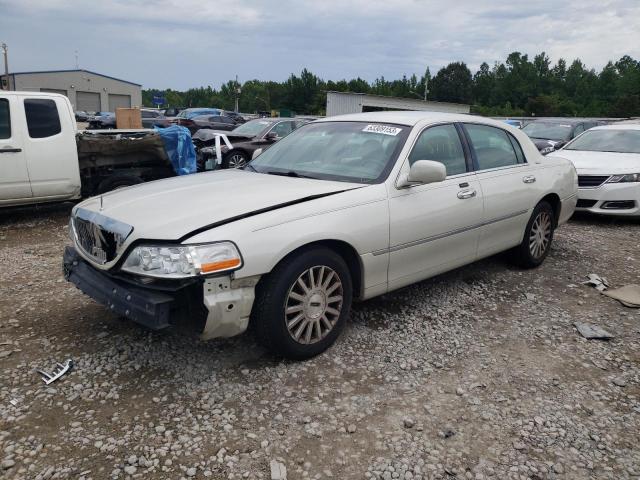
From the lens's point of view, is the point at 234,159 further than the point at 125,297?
Yes

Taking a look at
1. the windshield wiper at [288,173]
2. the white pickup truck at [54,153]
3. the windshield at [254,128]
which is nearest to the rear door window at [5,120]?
the white pickup truck at [54,153]

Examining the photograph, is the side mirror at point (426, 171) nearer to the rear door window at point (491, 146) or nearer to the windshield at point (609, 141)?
the rear door window at point (491, 146)

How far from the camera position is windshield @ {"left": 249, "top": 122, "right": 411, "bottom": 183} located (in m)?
3.88

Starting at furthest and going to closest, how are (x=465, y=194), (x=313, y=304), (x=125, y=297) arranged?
(x=465, y=194) → (x=313, y=304) → (x=125, y=297)

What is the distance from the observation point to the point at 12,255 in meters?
5.84

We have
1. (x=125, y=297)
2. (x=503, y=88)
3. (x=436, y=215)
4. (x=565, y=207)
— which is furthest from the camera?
(x=503, y=88)

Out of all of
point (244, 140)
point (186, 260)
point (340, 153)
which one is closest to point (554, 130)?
point (244, 140)

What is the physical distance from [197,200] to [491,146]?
287 cm

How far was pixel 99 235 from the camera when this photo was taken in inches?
130

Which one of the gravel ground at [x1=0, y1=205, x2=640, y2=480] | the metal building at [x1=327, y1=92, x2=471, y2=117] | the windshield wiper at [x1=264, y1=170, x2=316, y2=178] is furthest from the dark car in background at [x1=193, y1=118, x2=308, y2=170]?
the metal building at [x1=327, y1=92, x2=471, y2=117]

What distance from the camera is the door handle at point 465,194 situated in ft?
13.9

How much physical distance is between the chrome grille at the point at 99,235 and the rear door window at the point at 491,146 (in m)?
3.04

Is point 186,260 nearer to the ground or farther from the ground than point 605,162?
nearer to the ground

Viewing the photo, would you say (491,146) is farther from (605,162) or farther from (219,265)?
(605,162)
